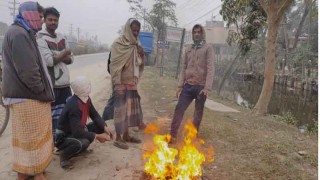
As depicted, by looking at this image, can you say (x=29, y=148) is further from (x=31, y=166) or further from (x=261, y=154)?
(x=261, y=154)

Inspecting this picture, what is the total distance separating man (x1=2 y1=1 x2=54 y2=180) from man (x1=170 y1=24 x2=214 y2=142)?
2.41m

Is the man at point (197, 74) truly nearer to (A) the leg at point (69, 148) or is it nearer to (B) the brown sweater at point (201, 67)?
(B) the brown sweater at point (201, 67)

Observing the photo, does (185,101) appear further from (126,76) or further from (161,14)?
(161,14)

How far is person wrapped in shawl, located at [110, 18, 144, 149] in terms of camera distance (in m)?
4.79

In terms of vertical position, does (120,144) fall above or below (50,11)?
below

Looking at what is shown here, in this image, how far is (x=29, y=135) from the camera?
10.7 ft

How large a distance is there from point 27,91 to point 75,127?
880 mm

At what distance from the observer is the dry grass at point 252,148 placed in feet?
14.0

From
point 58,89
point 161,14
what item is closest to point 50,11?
point 58,89

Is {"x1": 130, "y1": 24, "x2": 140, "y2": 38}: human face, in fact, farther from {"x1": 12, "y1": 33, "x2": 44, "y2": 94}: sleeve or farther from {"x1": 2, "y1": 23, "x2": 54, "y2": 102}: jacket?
{"x1": 12, "y1": 33, "x2": 44, "y2": 94}: sleeve

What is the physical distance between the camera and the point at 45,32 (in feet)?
13.6

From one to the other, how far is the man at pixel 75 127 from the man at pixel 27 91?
0.48m

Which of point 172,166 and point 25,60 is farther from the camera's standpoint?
point 172,166

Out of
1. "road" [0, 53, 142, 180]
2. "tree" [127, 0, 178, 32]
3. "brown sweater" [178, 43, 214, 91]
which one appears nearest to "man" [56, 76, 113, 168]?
"road" [0, 53, 142, 180]
